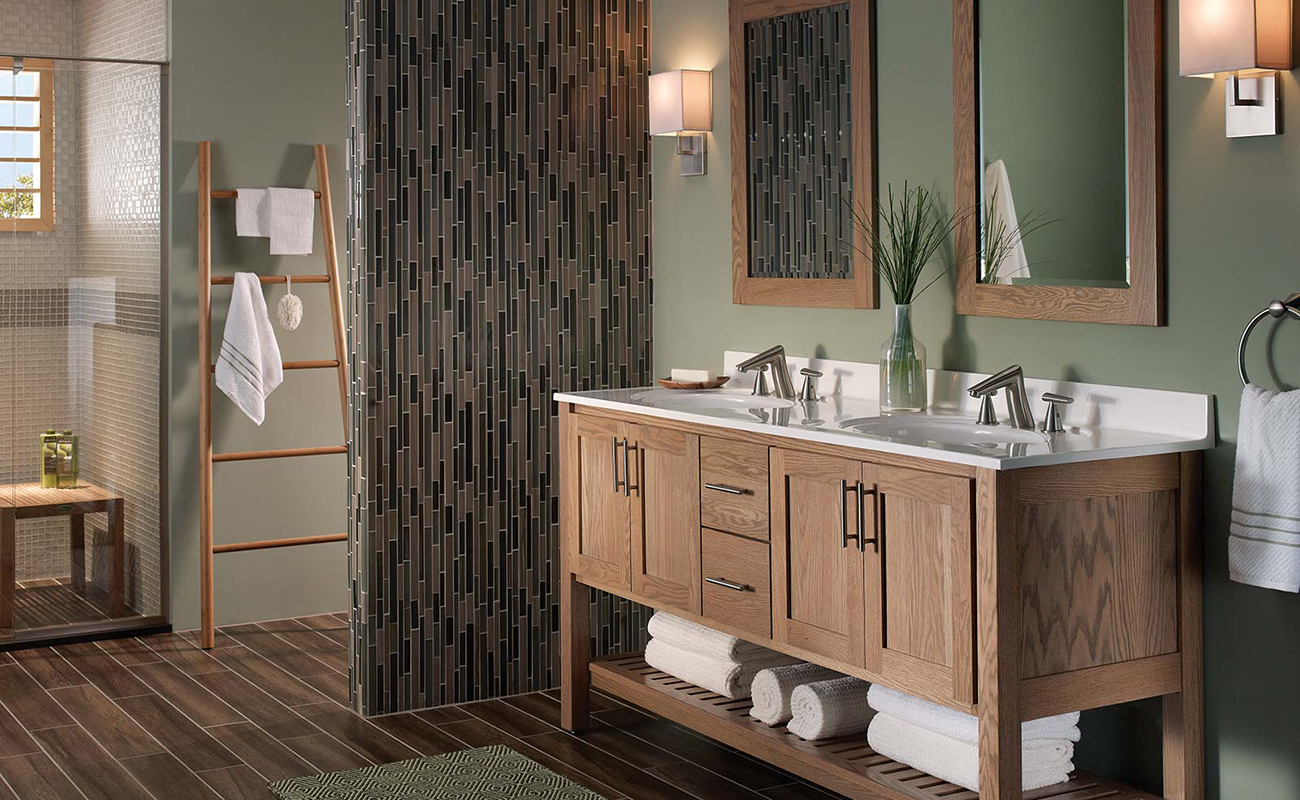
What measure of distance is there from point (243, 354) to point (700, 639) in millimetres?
2161

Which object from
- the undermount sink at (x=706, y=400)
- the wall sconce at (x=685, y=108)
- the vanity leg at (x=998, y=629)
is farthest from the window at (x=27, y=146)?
the vanity leg at (x=998, y=629)

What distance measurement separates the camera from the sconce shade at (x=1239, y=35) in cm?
250

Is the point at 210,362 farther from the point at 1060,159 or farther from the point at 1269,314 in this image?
the point at 1269,314

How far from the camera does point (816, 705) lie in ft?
10.3

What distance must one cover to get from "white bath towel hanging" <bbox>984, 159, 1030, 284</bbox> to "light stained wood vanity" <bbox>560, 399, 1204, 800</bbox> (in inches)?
23.7

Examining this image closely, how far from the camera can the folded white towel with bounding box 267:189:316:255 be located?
196 inches

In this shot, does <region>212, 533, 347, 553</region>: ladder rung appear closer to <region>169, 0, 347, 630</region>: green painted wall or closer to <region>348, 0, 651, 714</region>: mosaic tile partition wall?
<region>169, 0, 347, 630</region>: green painted wall

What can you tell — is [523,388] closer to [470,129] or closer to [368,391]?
[368,391]

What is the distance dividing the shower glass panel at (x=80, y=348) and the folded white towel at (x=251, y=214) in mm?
274

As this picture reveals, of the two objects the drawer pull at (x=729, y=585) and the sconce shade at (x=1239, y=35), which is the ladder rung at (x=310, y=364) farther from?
the sconce shade at (x=1239, y=35)

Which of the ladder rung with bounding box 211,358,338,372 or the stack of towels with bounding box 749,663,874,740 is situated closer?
the stack of towels with bounding box 749,663,874,740

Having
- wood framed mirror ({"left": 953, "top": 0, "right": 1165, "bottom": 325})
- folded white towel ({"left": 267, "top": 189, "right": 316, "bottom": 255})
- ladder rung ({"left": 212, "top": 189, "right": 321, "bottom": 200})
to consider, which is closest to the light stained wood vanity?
wood framed mirror ({"left": 953, "top": 0, "right": 1165, "bottom": 325})

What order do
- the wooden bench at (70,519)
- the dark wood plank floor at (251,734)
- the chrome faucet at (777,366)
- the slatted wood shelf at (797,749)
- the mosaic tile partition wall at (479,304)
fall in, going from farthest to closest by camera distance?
1. the wooden bench at (70,519)
2. the mosaic tile partition wall at (479,304)
3. the chrome faucet at (777,366)
4. the dark wood plank floor at (251,734)
5. the slatted wood shelf at (797,749)

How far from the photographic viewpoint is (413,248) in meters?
4.02
